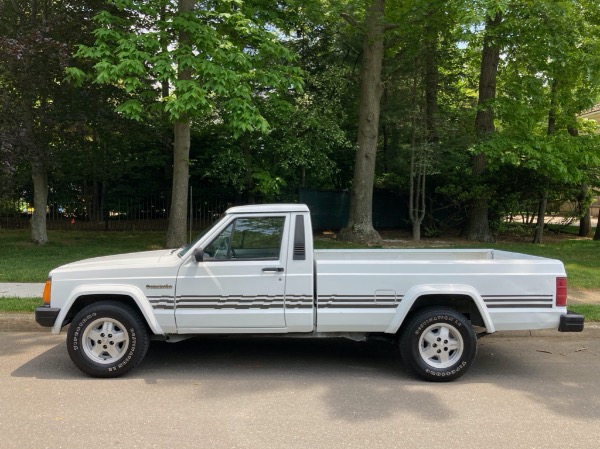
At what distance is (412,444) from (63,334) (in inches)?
197

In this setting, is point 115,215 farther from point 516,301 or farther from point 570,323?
point 570,323

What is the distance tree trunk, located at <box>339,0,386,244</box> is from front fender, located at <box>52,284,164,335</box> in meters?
11.3

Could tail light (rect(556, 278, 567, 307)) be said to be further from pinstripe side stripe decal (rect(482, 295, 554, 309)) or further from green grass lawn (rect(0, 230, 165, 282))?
green grass lawn (rect(0, 230, 165, 282))

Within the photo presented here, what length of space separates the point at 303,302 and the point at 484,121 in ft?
45.4

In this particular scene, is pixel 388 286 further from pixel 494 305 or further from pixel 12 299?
pixel 12 299

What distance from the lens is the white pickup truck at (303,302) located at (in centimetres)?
520

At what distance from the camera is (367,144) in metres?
16.4

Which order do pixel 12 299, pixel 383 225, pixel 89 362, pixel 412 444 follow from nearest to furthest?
pixel 412 444
pixel 89 362
pixel 12 299
pixel 383 225

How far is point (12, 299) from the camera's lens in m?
7.97

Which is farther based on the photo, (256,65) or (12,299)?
(256,65)

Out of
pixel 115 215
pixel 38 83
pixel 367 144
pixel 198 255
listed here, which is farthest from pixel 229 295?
pixel 115 215

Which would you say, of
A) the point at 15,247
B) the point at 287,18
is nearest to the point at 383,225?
the point at 287,18

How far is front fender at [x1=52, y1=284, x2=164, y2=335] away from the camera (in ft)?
17.0

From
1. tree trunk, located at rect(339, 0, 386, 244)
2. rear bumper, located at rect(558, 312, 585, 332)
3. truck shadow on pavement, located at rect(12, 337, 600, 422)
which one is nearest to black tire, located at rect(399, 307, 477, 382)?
truck shadow on pavement, located at rect(12, 337, 600, 422)
